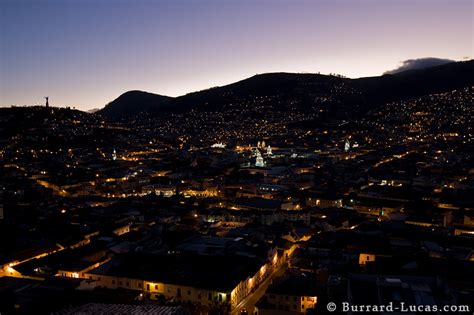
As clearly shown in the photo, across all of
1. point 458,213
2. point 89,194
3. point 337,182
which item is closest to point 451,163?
point 337,182

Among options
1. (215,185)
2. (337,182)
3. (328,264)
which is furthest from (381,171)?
(328,264)

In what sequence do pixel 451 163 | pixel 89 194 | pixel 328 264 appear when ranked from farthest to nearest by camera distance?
pixel 451 163
pixel 89 194
pixel 328 264

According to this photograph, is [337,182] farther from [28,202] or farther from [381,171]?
[28,202]

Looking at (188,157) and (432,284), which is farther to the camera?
(188,157)

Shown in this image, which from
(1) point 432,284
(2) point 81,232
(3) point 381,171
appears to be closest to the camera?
(1) point 432,284

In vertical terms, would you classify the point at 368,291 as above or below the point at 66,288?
above

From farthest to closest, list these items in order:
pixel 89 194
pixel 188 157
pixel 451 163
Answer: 1. pixel 188 157
2. pixel 451 163
3. pixel 89 194

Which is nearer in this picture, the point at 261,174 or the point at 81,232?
the point at 81,232

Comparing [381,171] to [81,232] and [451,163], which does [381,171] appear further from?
[81,232]

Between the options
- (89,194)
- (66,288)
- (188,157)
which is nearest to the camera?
(66,288)
